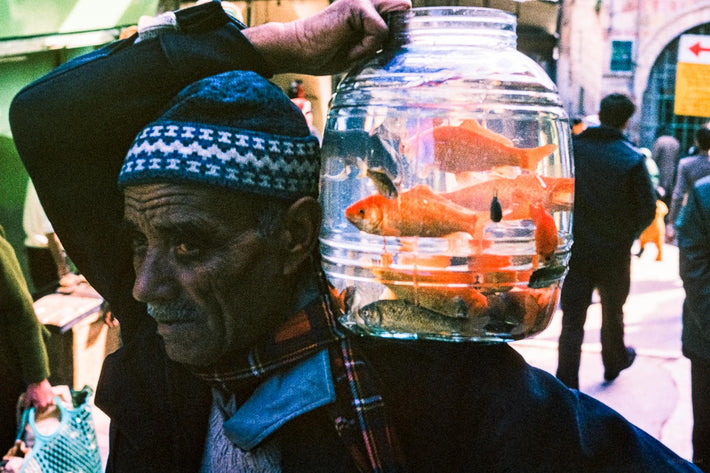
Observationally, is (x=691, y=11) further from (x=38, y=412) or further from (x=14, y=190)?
(x=38, y=412)

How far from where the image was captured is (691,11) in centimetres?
1324

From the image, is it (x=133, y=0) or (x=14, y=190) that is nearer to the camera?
(x=14, y=190)

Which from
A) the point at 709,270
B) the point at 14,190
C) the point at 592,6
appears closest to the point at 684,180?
the point at 709,270

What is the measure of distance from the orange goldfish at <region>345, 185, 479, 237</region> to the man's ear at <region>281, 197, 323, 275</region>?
0.22 metres

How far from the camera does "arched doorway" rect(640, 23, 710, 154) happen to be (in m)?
13.7

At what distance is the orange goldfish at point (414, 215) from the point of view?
107 cm

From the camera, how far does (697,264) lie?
10.3 ft

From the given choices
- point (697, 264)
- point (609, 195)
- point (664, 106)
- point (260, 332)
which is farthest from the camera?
point (664, 106)

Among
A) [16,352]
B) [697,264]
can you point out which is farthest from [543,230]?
[16,352]

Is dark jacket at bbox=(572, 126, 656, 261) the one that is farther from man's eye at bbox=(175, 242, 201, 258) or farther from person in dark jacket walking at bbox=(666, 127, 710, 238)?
man's eye at bbox=(175, 242, 201, 258)

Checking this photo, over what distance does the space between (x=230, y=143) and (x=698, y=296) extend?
2755mm

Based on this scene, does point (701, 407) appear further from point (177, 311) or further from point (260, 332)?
point (177, 311)

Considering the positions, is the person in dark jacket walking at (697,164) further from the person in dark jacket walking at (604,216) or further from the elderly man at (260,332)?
the elderly man at (260,332)

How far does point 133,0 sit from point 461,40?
5042 mm
